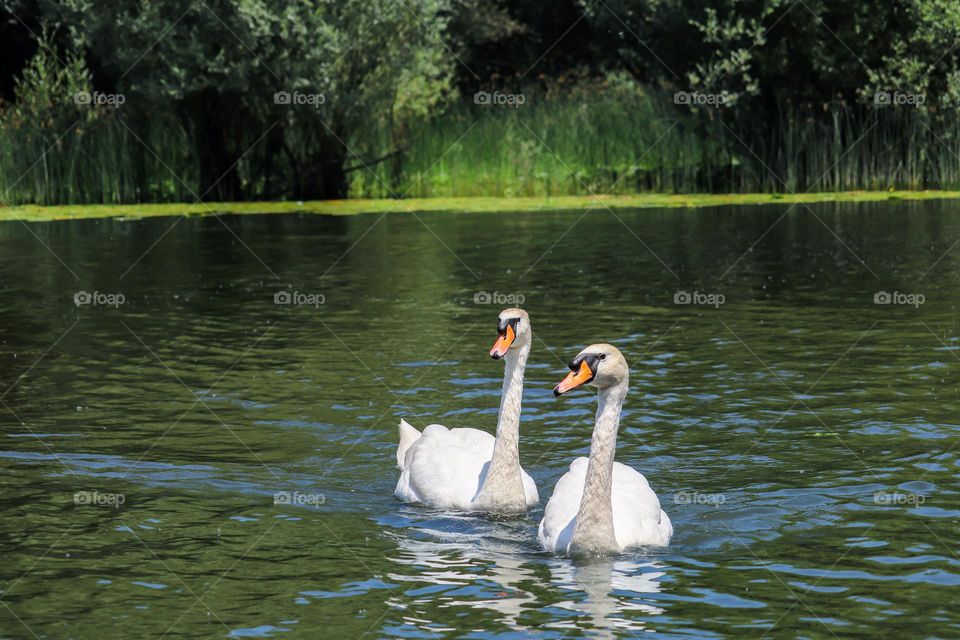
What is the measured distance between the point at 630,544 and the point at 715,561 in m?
0.51

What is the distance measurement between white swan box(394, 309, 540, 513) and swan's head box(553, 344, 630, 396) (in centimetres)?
104

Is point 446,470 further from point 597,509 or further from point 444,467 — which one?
point 597,509

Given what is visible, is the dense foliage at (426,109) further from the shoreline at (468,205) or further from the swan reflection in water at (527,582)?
the swan reflection in water at (527,582)

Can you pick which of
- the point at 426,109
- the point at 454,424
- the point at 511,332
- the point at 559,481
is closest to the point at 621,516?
the point at 559,481

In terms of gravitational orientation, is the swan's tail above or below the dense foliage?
below

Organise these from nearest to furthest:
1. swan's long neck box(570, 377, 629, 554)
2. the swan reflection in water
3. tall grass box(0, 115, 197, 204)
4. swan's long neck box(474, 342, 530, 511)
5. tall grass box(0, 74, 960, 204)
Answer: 1. the swan reflection in water
2. swan's long neck box(570, 377, 629, 554)
3. swan's long neck box(474, 342, 530, 511)
4. tall grass box(0, 115, 197, 204)
5. tall grass box(0, 74, 960, 204)

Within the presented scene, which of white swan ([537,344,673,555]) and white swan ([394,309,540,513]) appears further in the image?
white swan ([394,309,540,513])

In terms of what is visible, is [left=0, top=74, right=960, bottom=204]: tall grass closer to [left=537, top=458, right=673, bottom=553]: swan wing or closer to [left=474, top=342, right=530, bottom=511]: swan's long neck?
[left=474, top=342, right=530, bottom=511]: swan's long neck

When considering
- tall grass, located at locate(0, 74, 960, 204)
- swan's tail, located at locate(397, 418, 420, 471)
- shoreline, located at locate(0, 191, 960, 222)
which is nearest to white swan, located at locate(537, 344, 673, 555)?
swan's tail, located at locate(397, 418, 420, 471)

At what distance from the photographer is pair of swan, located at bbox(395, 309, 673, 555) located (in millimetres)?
9055

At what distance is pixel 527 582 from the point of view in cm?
859

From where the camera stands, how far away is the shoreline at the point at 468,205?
30.5 meters

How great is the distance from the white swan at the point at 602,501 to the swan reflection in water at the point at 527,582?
0.14 metres

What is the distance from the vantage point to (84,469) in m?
11.2
